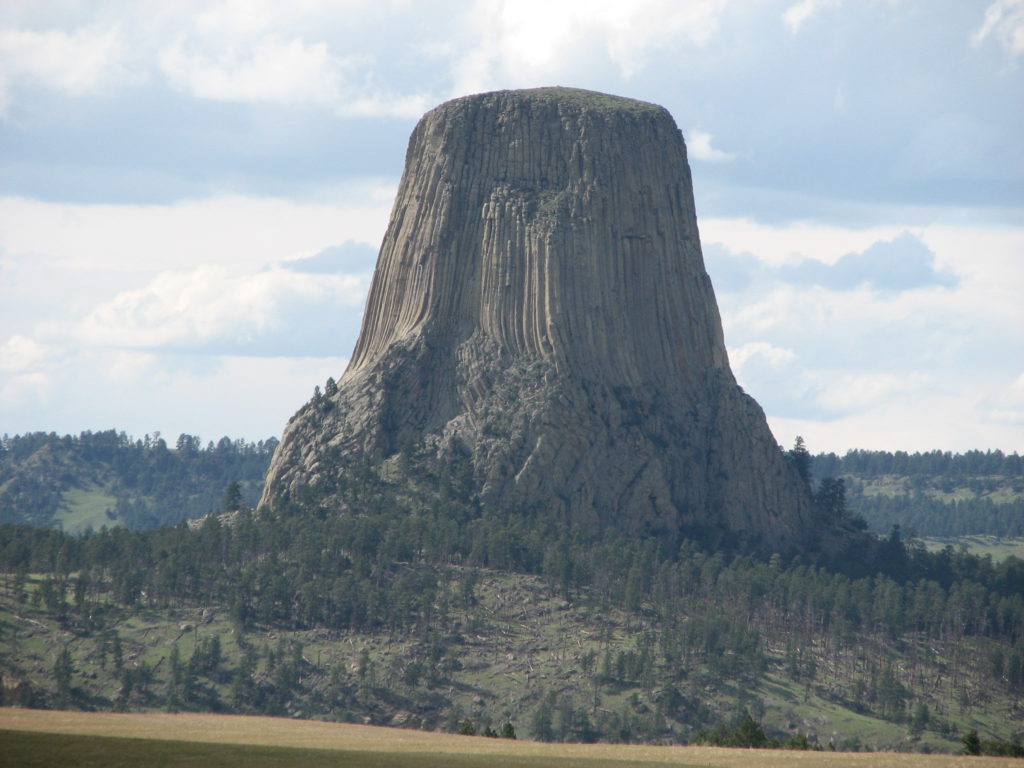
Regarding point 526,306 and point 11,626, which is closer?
point 11,626

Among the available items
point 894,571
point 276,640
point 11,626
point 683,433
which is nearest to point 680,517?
point 683,433

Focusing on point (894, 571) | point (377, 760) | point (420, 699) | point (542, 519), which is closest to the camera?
point (377, 760)

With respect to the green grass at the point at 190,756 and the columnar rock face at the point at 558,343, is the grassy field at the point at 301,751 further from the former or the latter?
the columnar rock face at the point at 558,343

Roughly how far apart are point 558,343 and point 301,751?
9145 cm

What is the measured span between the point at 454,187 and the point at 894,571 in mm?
62465

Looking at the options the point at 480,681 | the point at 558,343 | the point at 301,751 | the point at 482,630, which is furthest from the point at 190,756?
the point at 558,343

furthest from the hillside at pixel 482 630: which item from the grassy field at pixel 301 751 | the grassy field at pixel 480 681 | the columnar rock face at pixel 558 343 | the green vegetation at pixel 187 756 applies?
the green vegetation at pixel 187 756

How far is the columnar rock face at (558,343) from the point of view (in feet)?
537

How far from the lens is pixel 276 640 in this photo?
136m

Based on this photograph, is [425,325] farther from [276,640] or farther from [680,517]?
[276,640]

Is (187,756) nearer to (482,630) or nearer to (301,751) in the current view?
(301,751)

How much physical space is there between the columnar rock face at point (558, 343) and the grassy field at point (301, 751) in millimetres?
71410

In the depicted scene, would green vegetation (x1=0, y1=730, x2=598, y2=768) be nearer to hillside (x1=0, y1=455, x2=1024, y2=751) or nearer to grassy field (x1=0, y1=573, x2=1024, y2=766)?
grassy field (x1=0, y1=573, x2=1024, y2=766)

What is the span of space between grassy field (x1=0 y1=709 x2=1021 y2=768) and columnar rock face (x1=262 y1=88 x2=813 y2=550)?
71.4 metres
